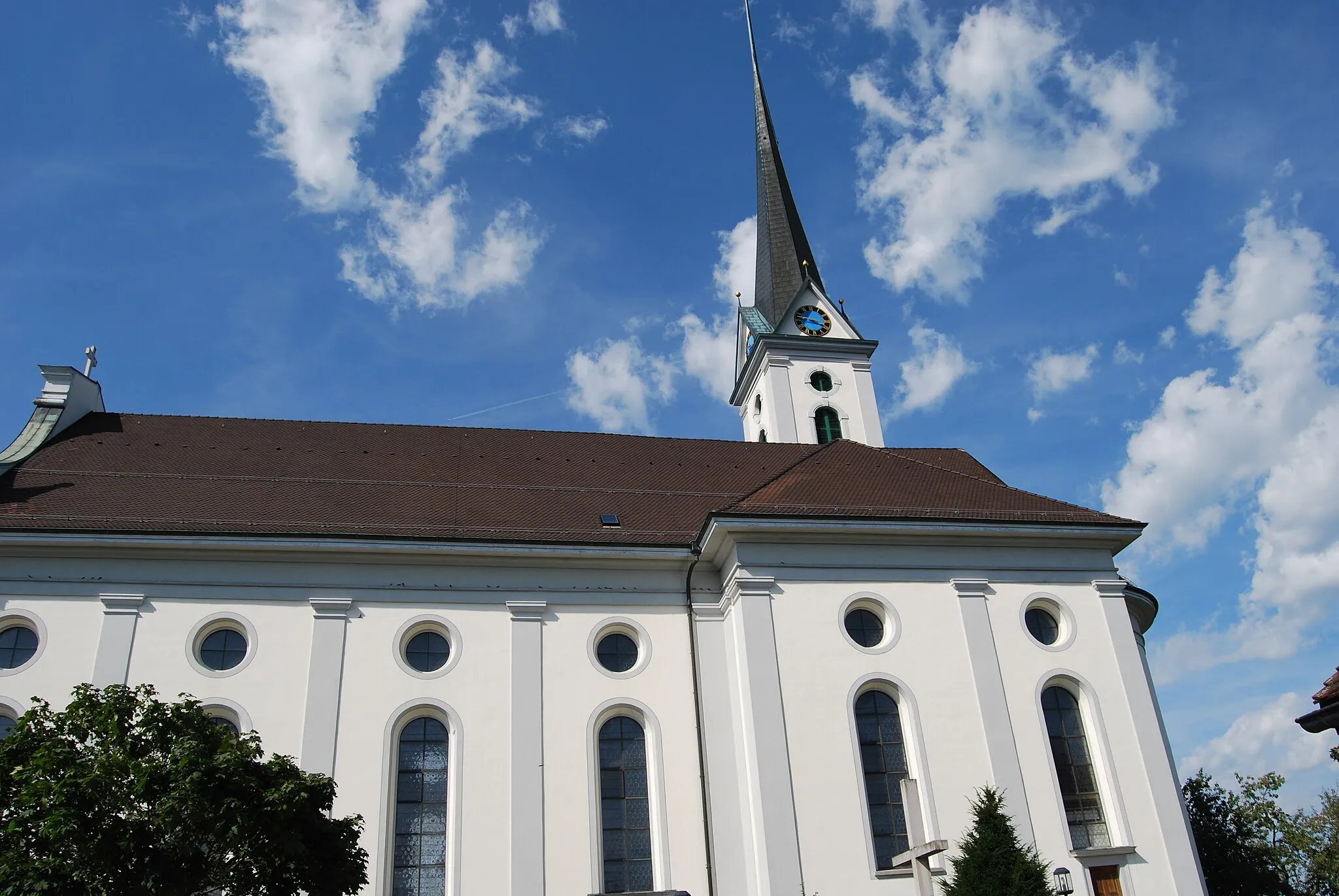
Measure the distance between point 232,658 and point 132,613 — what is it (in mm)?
1948

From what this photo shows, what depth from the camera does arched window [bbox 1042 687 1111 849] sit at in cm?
1812

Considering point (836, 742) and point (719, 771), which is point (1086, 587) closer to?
point (836, 742)

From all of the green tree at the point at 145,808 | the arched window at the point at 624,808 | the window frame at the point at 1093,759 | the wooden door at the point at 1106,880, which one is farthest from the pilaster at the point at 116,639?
the wooden door at the point at 1106,880

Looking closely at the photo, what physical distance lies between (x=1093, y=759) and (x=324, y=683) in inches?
554

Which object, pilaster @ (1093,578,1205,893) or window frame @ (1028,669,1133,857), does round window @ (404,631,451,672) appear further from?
pilaster @ (1093,578,1205,893)

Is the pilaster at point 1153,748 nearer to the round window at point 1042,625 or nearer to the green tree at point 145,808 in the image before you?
the round window at point 1042,625

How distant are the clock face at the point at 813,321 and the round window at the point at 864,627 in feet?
50.4

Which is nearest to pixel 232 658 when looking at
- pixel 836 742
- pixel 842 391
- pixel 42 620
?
pixel 42 620

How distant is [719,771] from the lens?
60.5ft

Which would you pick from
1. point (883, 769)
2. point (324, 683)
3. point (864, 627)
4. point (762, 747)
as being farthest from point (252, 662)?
point (883, 769)

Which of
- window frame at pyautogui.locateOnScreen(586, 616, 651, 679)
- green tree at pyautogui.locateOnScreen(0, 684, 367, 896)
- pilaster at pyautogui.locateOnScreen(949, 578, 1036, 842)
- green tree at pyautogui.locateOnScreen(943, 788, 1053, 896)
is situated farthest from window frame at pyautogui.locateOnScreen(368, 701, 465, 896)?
pilaster at pyautogui.locateOnScreen(949, 578, 1036, 842)

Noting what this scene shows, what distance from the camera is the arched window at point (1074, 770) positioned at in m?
18.1

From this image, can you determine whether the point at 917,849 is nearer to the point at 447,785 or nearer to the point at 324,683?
the point at 447,785

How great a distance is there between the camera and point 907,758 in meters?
18.3
